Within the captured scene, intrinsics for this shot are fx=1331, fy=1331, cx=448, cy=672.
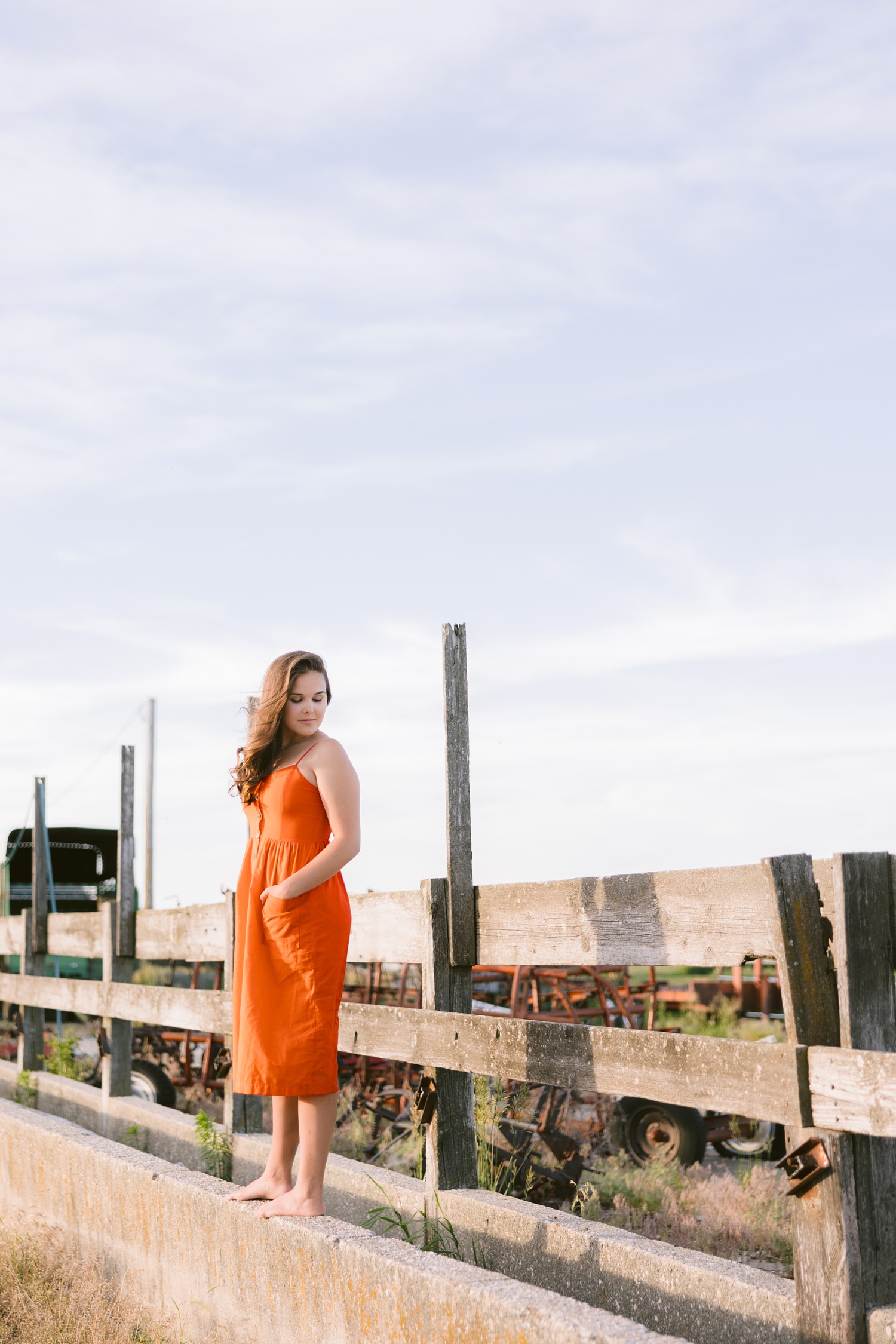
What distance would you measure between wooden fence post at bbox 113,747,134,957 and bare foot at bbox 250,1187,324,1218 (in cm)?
432

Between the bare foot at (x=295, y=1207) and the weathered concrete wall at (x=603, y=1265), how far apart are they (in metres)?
0.73

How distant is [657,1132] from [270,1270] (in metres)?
4.56

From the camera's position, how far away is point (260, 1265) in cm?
450

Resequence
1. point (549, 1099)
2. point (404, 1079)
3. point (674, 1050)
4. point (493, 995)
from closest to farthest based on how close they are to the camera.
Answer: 1. point (674, 1050)
2. point (549, 1099)
3. point (404, 1079)
4. point (493, 995)

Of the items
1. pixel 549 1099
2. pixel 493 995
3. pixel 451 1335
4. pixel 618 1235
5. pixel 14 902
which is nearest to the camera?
pixel 451 1335

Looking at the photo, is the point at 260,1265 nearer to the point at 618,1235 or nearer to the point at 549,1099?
the point at 618,1235

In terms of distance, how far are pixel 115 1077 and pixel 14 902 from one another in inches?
310

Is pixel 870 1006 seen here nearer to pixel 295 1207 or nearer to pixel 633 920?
pixel 633 920

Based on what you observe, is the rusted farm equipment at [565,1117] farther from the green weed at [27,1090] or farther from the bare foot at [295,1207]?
the green weed at [27,1090]

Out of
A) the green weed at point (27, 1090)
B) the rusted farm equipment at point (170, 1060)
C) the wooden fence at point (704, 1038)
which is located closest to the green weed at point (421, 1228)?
the wooden fence at point (704, 1038)

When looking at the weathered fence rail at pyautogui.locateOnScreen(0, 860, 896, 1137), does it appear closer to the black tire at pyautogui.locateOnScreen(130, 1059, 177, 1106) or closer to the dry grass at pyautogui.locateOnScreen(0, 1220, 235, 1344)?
the dry grass at pyautogui.locateOnScreen(0, 1220, 235, 1344)

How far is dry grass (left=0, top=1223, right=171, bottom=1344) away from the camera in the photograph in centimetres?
479

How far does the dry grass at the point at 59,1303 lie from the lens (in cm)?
479

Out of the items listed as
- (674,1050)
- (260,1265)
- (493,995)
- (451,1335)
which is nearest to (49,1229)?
(260,1265)
